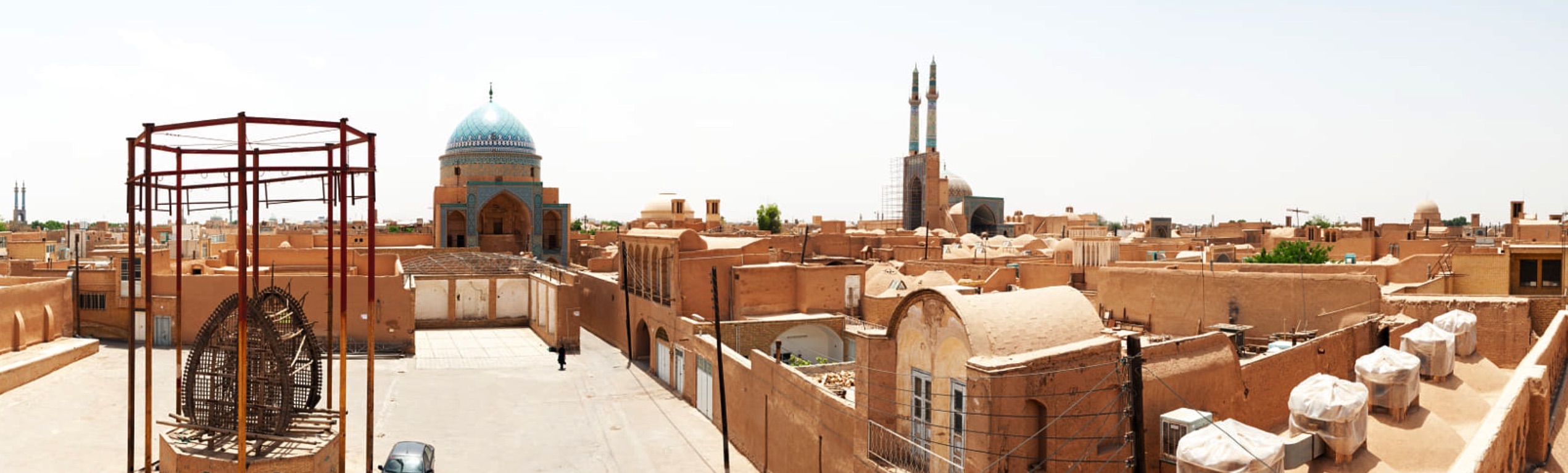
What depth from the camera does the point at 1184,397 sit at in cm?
1272

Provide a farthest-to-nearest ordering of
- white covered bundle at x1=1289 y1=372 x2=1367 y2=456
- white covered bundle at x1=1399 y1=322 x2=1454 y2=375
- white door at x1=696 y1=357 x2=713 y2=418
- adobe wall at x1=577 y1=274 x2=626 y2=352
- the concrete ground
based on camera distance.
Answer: adobe wall at x1=577 y1=274 x2=626 y2=352 → white door at x1=696 y1=357 x2=713 y2=418 → the concrete ground → white covered bundle at x1=1399 y1=322 x2=1454 y2=375 → white covered bundle at x1=1289 y1=372 x2=1367 y2=456

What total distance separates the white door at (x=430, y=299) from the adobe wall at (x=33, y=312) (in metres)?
9.09

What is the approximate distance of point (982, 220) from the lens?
7700 centimetres

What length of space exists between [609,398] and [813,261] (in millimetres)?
12989

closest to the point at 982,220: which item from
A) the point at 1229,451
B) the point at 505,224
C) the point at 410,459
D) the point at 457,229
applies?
the point at 505,224

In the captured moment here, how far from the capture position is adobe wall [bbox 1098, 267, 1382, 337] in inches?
710

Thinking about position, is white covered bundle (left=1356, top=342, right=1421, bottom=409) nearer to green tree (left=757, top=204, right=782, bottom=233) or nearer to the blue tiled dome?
the blue tiled dome

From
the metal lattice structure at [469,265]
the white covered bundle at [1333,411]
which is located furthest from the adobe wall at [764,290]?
the white covered bundle at [1333,411]

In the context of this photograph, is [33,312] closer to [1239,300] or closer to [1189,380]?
[1189,380]

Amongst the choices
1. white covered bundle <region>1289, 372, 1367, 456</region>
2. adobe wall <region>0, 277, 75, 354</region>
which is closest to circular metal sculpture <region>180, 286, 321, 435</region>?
white covered bundle <region>1289, 372, 1367, 456</region>

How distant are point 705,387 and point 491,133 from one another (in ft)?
96.2

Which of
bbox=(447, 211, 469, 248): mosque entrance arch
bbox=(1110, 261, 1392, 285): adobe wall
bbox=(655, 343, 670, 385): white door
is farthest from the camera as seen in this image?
bbox=(447, 211, 469, 248): mosque entrance arch

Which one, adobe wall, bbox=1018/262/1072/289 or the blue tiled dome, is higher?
the blue tiled dome

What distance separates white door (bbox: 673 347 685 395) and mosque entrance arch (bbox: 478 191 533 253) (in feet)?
79.3
